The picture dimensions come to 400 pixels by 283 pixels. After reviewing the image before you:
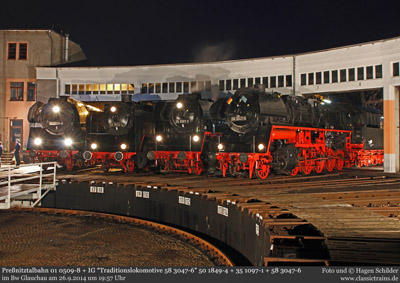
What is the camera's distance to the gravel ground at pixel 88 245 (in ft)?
23.9

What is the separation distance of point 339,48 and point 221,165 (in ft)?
35.2

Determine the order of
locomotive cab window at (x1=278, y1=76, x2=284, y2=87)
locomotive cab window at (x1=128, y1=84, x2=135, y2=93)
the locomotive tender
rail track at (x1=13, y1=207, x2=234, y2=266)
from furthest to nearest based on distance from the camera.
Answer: locomotive cab window at (x1=128, y1=84, x2=135, y2=93)
locomotive cab window at (x1=278, y1=76, x2=284, y2=87)
the locomotive tender
rail track at (x1=13, y1=207, x2=234, y2=266)

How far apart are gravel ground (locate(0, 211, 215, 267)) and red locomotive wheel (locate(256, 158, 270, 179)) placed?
16.8 feet

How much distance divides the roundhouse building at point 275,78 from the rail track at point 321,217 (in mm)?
7818

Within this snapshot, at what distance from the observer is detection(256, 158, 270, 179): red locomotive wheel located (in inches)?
533

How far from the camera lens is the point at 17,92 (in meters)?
28.6

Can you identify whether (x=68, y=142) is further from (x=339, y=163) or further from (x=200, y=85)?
(x=339, y=163)

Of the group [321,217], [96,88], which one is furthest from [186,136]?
[96,88]

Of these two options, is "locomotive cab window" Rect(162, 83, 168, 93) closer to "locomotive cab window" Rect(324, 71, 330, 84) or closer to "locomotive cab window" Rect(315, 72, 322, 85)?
"locomotive cab window" Rect(315, 72, 322, 85)

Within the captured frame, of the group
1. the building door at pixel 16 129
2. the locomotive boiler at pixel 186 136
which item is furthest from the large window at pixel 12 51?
the locomotive boiler at pixel 186 136

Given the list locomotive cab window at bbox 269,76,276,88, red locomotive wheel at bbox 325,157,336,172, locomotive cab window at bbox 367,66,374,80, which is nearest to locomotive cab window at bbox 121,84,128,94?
locomotive cab window at bbox 269,76,276,88

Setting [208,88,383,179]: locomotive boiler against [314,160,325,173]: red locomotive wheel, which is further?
[314,160,325,173]: red locomotive wheel

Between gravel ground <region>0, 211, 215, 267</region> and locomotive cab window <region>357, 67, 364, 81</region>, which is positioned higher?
locomotive cab window <region>357, 67, 364, 81</region>

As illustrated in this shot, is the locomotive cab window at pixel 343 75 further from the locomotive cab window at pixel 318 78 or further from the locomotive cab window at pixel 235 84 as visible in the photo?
the locomotive cab window at pixel 235 84
